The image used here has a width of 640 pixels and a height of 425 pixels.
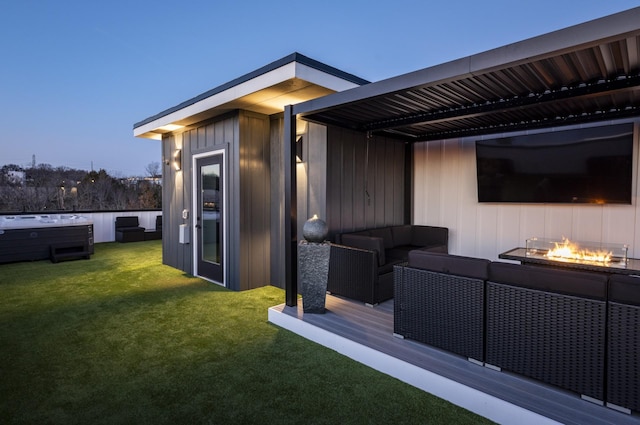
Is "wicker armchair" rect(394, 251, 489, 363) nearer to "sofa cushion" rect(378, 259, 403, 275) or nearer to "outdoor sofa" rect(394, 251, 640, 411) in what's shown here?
"outdoor sofa" rect(394, 251, 640, 411)

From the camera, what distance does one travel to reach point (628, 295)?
189cm

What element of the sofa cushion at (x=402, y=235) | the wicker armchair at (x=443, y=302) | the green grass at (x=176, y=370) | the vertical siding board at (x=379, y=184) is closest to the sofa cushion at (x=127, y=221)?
the green grass at (x=176, y=370)

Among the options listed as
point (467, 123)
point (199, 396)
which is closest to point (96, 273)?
point (199, 396)

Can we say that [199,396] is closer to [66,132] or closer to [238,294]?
[238,294]

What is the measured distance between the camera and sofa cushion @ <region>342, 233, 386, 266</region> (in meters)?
4.18

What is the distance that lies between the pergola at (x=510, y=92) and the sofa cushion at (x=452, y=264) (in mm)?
1351

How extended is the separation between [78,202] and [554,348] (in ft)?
42.6

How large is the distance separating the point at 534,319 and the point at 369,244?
7.19ft

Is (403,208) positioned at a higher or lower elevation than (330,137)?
lower

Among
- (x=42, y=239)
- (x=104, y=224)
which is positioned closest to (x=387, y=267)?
(x=42, y=239)

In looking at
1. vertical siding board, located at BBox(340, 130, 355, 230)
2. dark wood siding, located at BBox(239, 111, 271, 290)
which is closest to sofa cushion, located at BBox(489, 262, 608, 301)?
vertical siding board, located at BBox(340, 130, 355, 230)

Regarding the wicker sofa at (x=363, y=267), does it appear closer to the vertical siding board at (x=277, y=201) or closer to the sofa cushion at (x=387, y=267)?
the sofa cushion at (x=387, y=267)

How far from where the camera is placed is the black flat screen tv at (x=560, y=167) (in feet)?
13.2

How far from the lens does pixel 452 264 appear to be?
2.62 metres
